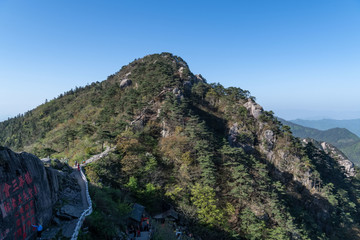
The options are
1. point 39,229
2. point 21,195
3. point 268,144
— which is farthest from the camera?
point 268,144

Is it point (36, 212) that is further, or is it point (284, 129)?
point (284, 129)

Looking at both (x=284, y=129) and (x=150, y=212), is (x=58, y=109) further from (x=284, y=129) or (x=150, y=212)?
(x=284, y=129)

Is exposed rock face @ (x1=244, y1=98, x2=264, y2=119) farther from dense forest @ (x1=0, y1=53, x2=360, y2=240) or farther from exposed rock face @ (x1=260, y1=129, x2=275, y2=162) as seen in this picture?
exposed rock face @ (x1=260, y1=129, x2=275, y2=162)

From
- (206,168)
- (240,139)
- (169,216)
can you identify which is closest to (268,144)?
(240,139)

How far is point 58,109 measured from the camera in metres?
88.8

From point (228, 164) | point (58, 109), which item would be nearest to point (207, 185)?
point (228, 164)

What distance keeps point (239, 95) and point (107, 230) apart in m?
53.3

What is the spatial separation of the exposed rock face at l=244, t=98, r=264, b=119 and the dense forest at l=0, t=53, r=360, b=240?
99 millimetres

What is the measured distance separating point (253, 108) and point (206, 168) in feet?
94.4

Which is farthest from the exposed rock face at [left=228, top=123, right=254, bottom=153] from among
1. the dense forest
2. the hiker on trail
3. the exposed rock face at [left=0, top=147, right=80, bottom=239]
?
the hiker on trail

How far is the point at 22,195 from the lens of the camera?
948 cm

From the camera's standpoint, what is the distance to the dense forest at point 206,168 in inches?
1003

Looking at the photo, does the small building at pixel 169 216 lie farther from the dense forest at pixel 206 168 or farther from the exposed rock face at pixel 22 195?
the exposed rock face at pixel 22 195

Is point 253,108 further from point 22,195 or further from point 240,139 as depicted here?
point 22,195
